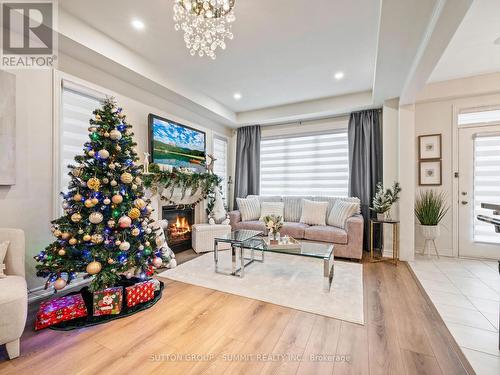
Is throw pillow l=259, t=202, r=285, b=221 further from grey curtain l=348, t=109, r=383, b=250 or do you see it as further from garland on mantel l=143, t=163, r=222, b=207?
grey curtain l=348, t=109, r=383, b=250

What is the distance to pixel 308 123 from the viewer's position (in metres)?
4.92

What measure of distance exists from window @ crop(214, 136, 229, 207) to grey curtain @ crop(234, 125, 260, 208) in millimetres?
274

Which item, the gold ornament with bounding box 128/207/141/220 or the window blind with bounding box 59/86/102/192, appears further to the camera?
the window blind with bounding box 59/86/102/192

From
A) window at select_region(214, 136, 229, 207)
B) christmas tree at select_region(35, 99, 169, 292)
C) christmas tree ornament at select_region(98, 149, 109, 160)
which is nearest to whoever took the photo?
christmas tree at select_region(35, 99, 169, 292)

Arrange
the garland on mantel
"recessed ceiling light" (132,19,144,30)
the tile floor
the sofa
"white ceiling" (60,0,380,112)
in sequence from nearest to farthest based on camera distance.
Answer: the tile floor → "white ceiling" (60,0,380,112) → "recessed ceiling light" (132,19,144,30) → the garland on mantel → the sofa

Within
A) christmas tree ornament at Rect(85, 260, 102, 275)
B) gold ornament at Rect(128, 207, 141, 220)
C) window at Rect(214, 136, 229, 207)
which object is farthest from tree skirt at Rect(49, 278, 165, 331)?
window at Rect(214, 136, 229, 207)

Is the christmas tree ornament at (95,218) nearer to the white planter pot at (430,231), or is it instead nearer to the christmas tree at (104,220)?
the christmas tree at (104,220)

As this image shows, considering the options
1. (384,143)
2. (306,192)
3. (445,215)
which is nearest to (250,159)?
(306,192)

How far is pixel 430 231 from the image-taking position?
3557 millimetres

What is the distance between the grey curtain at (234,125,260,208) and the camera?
5.32 meters

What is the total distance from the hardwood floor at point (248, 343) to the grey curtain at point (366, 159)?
2216 mm

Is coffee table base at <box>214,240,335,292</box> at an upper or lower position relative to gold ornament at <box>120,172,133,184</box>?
lower

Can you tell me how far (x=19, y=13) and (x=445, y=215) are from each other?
5981 mm

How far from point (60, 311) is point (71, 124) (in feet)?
6.58
